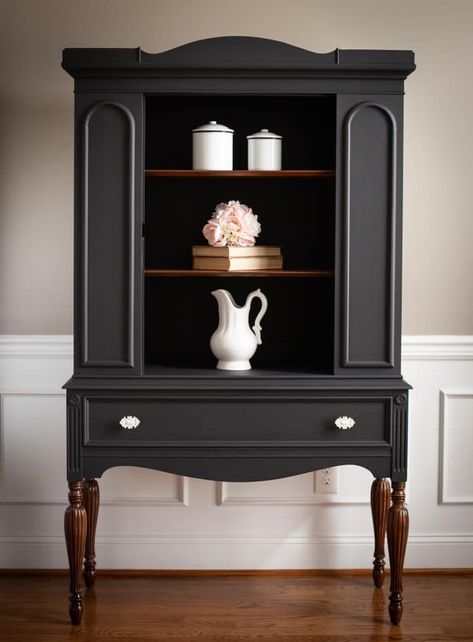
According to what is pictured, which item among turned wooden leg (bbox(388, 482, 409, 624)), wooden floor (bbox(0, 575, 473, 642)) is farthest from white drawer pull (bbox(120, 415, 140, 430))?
turned wooden leg (bbox(388, 482, 409, 624))

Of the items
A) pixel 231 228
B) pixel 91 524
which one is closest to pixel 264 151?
pixel 231 228

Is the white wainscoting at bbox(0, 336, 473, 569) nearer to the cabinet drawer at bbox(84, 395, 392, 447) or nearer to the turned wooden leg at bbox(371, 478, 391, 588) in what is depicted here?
the turned wooden leg at bbox(371, 478, 391, 588)

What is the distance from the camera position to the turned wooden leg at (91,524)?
3102mm

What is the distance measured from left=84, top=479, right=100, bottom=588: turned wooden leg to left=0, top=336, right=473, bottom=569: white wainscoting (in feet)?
0.48

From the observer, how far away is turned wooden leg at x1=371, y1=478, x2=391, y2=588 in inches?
122

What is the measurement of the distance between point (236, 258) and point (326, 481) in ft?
3.23

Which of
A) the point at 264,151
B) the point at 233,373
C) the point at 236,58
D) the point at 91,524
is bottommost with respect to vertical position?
the point at 91,524

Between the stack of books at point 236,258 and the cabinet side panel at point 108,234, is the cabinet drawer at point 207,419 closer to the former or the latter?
the cabinet side panel at point 108,234

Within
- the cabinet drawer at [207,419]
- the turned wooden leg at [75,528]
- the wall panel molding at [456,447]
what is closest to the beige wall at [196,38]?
the wall panel molding at [456,447]

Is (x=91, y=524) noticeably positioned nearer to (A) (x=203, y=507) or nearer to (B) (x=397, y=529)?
(A) (x=203, y=507)

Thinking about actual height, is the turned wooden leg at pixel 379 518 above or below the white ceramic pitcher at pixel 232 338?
below

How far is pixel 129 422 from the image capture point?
8.89ft

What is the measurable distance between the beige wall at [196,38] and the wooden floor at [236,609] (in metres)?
0.94

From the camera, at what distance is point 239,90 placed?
2699mm
